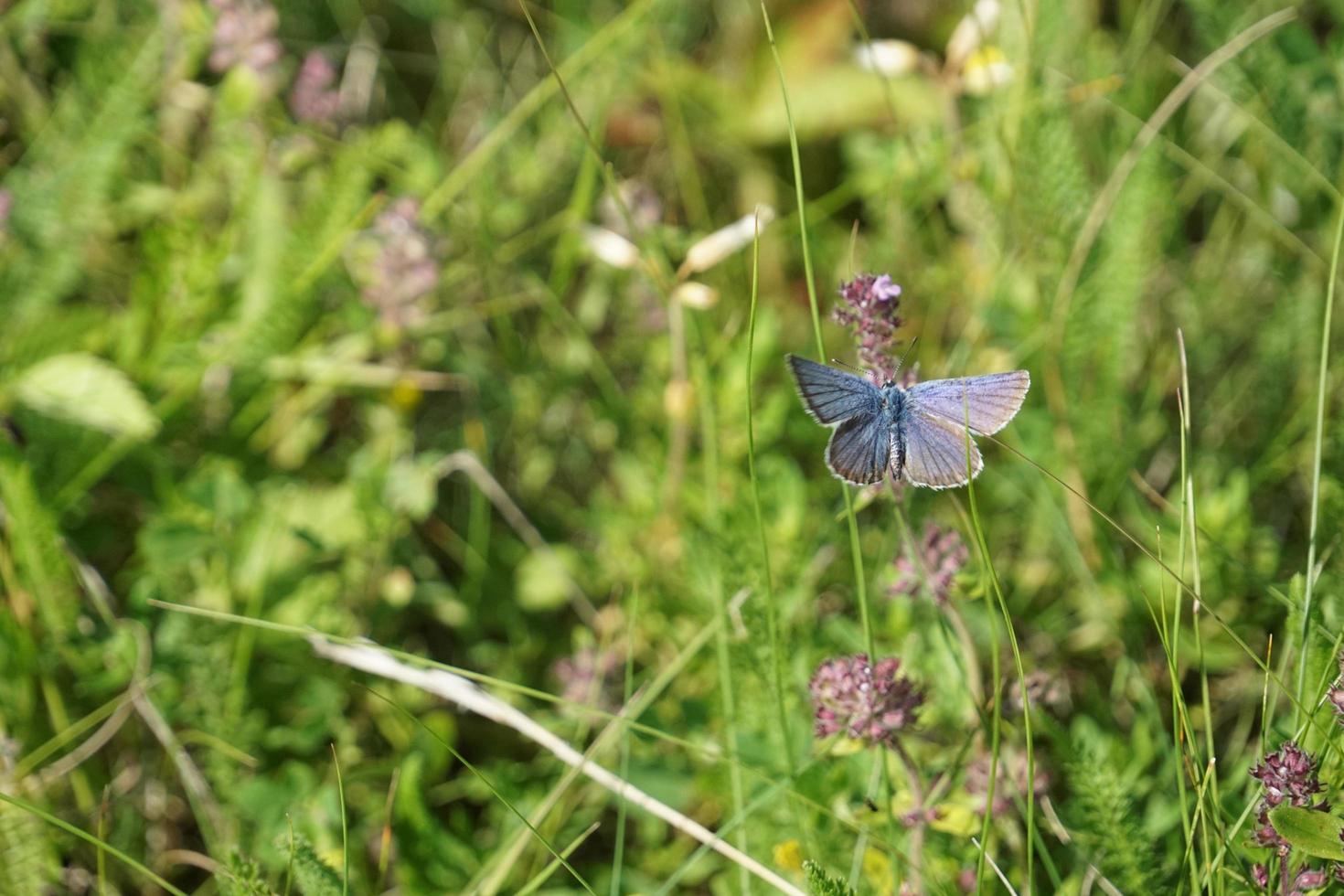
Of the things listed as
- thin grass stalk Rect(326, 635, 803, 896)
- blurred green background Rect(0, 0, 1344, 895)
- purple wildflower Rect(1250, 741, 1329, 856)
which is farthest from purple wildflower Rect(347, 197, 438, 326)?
purple wildflower Rect(1250, 741, 1329, 856)

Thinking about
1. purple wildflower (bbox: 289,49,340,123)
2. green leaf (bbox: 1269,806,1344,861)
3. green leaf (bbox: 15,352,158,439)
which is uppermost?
purple wildflower (bbox: 289,49,340,123)

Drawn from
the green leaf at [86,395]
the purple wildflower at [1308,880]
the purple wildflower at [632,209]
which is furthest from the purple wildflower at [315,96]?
the purple wildflower at [1308,880]

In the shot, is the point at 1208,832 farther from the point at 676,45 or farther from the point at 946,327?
the point at 676,45

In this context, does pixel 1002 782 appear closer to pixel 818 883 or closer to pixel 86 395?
pixel 818 883

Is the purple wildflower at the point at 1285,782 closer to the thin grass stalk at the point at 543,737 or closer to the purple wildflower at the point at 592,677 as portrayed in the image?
the thin grass stalk at the point at 543,737

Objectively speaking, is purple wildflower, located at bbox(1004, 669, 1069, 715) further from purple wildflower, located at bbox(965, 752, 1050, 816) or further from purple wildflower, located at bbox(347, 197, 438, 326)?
purple wildflower, located at bbox(347, 197, 438, 326)

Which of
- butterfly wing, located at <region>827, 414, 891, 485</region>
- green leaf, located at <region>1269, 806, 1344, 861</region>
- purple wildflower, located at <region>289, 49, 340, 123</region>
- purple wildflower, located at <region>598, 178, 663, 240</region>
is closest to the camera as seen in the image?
green leaf, located at <region>1269, 806, 1344, 861</region>

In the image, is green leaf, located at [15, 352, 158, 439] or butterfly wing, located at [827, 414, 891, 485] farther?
green leaf, located at [15, 352, 158, 439]

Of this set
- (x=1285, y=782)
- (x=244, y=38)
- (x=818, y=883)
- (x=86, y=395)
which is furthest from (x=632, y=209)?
(x=1285, y=782)
